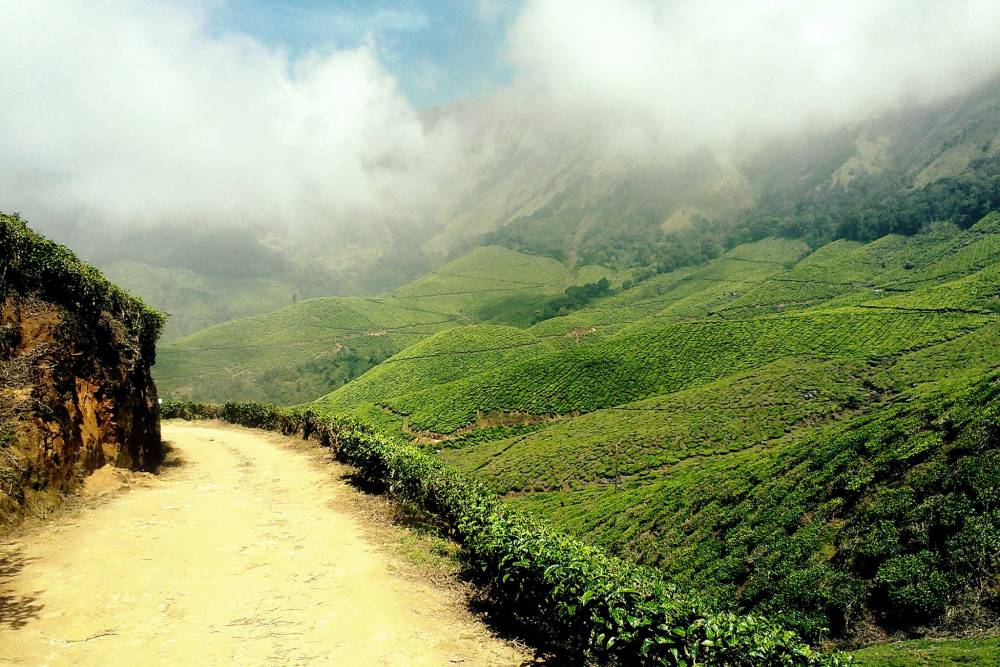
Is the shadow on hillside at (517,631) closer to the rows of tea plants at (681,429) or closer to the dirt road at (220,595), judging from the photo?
the dirt road at (220,595)

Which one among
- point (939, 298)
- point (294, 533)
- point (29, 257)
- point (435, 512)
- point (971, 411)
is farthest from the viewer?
point (939, 298)

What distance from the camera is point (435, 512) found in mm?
16219

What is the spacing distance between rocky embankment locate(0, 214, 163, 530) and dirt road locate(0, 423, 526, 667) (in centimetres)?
162

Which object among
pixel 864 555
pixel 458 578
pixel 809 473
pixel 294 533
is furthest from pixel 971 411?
pixel 294 533

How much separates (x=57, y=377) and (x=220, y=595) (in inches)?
417

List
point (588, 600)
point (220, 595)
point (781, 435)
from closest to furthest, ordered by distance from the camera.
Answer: point (588, 600) < point (220, 595) < point (781, 435)

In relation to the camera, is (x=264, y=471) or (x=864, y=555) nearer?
(x=864, y=555)

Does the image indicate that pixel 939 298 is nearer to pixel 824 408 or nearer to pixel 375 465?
pixel 824 408

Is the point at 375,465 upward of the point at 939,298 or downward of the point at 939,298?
downward

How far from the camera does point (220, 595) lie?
10898 millimetres

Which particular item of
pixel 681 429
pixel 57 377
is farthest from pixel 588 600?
pixel 681 429

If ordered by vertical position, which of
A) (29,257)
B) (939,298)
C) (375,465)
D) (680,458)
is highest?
(939,298)

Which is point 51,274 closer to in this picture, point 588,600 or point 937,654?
point 588,600

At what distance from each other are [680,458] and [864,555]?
103ft
